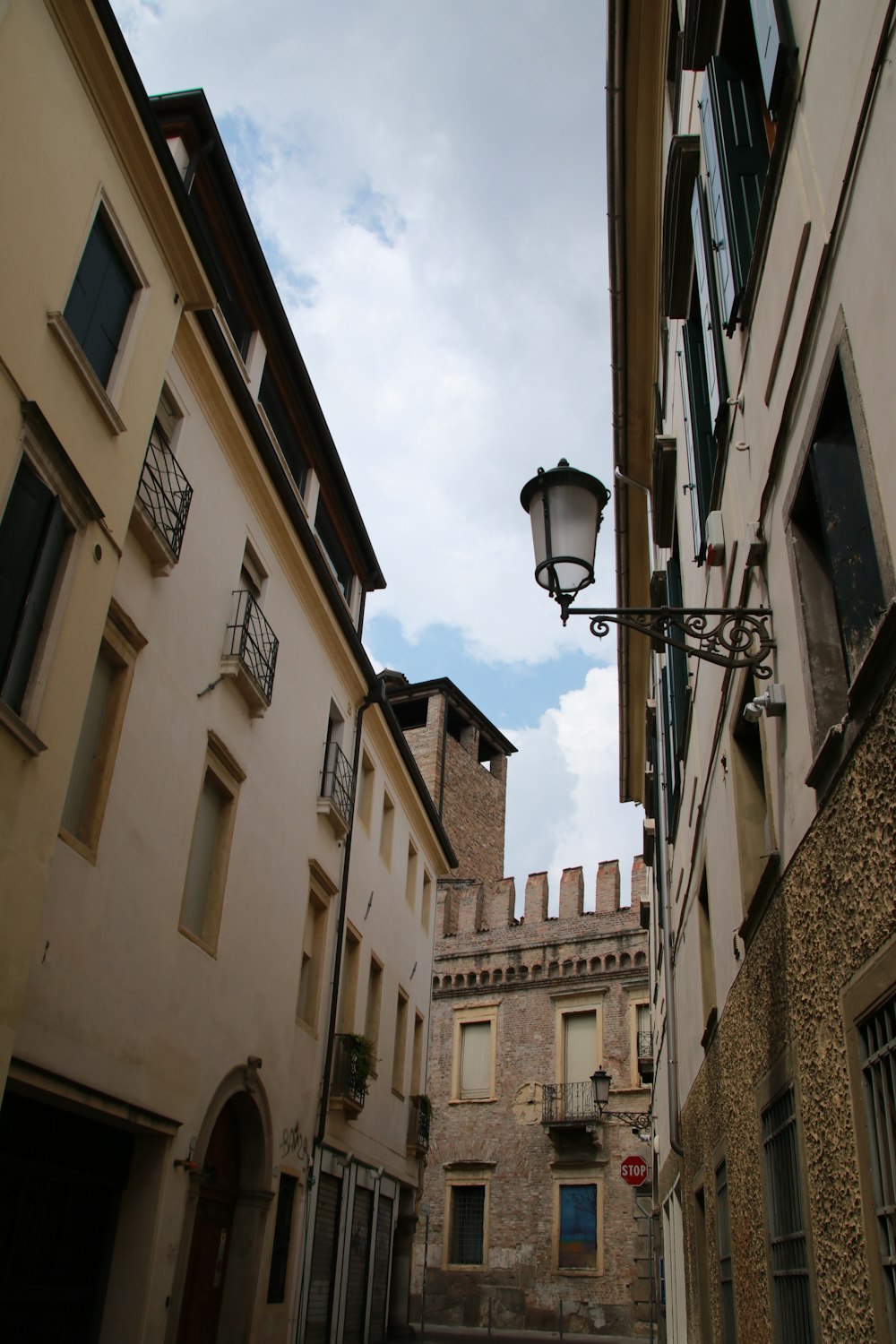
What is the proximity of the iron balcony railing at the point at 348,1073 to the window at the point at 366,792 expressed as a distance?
350cm

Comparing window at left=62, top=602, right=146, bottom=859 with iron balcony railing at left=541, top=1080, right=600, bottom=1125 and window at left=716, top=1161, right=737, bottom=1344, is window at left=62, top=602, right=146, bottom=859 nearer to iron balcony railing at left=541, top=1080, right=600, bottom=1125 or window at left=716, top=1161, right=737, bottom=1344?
window at left=716, top=1161, right=737, bottom=1344

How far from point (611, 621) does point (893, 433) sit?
2417mm

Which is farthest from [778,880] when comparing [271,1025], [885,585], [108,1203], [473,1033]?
[473,1033]

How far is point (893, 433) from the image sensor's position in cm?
299

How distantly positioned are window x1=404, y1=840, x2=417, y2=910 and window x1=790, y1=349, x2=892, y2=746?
646 inches

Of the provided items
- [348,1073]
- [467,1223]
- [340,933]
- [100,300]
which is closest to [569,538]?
[100,300]

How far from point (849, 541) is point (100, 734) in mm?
6416

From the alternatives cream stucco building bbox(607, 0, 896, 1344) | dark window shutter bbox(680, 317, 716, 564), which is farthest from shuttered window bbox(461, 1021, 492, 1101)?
dark window shutter bbox(680, 317, 716, 564)

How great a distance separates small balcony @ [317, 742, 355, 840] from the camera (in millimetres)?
14516

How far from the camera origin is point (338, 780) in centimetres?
1520

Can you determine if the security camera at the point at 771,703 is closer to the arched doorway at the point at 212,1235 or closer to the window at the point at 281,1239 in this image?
the arched doorway at the point at 212,1235

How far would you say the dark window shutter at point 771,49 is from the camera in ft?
13.8

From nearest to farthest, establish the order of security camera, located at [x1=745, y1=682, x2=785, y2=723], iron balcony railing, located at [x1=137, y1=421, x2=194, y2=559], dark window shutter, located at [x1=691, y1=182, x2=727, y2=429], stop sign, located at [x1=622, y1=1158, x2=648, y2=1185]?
security camera, located at [x1=745, y1=682, x2=785, y2=723], dark window shutter, located at [x1=691, y1=182, x2=727, y2=429], iron balcony railing, located at [x1=137, y1=421, x2=194, y2=559], stop sign, located at [x1=622, y1=1158, x2=648, y2=1185]

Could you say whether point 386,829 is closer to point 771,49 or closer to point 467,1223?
point 771,49
